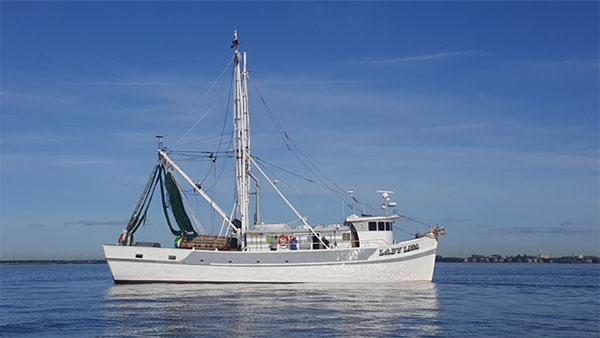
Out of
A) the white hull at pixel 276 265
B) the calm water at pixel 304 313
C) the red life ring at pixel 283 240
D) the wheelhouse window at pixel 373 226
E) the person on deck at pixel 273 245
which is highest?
the wheelhouse window at pixel 373 226

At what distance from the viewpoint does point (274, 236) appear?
39625mm

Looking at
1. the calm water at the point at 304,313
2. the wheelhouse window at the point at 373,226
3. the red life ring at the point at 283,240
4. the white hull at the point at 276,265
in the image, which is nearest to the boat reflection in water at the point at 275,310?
the calm water at the point at 304,313

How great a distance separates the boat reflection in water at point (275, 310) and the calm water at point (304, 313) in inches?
1.6

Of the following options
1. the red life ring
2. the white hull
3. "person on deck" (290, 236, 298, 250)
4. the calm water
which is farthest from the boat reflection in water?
the red life ring

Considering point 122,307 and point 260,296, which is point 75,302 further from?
point 260,296

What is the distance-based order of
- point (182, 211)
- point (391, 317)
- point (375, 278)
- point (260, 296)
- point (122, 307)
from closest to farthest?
point (391, 317), point (122, 307), point (260, 296), point (375, 278), point (182, 211)

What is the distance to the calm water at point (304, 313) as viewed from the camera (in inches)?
782

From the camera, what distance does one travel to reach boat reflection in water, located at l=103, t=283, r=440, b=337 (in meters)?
19.8

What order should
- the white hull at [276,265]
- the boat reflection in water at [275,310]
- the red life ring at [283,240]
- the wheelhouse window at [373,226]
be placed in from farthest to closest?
the red life ring at [283,240] < the wheelhouse window at [373,226] < the white hull at [276,265] < the boat reflection in water at [275,310]

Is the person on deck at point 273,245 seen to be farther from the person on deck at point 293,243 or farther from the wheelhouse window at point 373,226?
the wheelhouse window at point 373,226

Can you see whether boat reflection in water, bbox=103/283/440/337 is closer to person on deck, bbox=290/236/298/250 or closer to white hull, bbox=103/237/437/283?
white hull, bbox=103/237/437/283

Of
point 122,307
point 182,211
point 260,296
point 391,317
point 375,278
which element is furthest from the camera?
point 182,211

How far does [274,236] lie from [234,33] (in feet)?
53.7

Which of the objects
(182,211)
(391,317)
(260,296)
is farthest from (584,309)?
(182,211)
